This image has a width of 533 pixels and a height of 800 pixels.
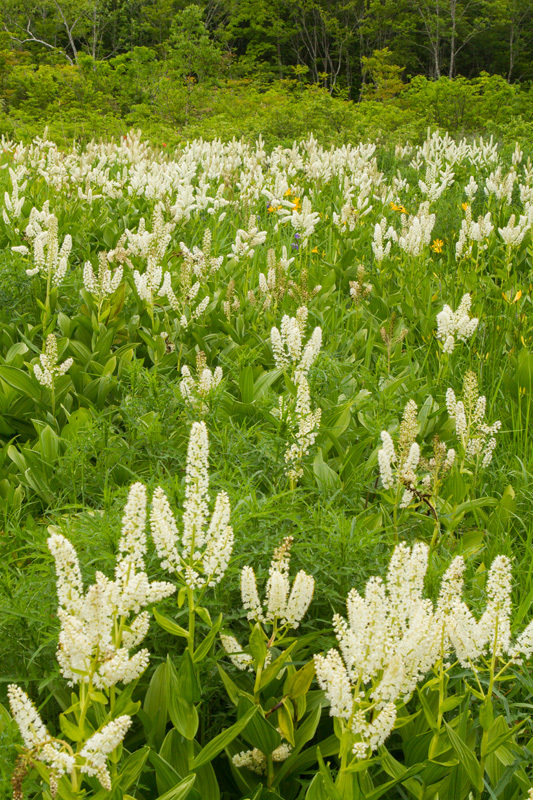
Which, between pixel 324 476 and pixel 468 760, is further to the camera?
pixel 324 476

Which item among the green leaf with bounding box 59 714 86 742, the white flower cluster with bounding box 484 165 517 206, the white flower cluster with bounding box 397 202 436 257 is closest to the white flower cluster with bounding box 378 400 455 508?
the green leaf with bounding box 59 714 86 742

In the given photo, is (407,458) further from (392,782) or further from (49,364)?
(49,364)

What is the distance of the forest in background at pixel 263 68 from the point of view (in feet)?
58.9

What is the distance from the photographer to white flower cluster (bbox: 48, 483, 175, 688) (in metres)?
1.32

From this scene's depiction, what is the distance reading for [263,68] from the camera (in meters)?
41.8

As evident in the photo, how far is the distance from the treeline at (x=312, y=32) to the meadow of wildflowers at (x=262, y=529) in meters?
33.6

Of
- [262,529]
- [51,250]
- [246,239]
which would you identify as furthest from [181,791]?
[246,239]

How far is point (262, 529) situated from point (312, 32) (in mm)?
51669

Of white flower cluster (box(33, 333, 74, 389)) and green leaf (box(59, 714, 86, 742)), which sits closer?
green leaf (box(59, 714, 86, 742))

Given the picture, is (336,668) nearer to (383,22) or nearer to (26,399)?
(26,399)

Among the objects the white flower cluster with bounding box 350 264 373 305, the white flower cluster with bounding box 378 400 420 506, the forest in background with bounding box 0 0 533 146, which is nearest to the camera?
the white flower cluster with bounding box 378 400 420 506

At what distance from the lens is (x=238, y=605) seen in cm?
220

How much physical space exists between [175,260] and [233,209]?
8.18 ft

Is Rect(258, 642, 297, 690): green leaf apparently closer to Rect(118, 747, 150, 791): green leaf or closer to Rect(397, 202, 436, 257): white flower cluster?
Rect(118, 747, 150, 791): green leaf
